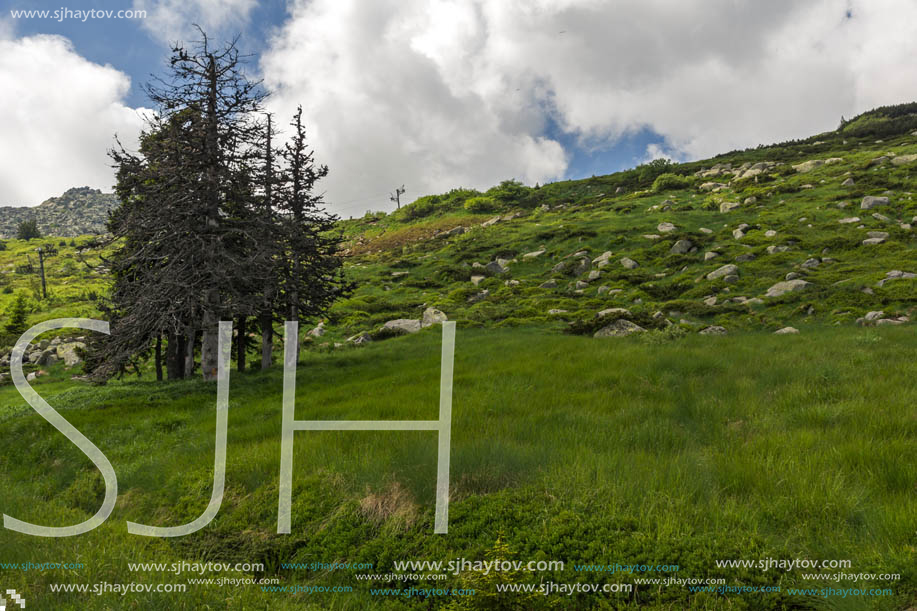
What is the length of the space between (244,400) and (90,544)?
912cm

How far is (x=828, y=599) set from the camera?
3.22 m

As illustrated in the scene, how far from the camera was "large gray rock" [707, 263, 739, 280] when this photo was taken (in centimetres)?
2600

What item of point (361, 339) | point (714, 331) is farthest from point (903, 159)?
point (361, 339)

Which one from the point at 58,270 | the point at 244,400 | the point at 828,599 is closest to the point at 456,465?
the point at 828,599

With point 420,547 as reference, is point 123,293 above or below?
above

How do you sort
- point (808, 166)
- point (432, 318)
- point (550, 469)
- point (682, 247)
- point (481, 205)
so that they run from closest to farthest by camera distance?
point (550, 469) < point (432, 318) < point (682, 247) < point (808, 166) < point (481, 205)

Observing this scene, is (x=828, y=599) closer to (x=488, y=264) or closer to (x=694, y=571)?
(x=694, y=571)

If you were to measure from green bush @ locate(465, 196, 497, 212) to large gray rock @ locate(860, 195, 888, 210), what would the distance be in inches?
1978

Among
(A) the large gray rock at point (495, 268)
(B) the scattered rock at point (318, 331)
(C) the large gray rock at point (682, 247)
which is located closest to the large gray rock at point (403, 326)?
(B) the scattered rock at point (318, 331)

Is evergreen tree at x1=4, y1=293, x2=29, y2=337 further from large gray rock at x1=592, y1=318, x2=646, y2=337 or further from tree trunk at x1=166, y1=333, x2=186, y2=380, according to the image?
large gray rock at x1=592, y1=318, x2=646, y2=337

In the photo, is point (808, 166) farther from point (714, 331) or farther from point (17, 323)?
point (17, 323)

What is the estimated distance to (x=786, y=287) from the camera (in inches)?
866

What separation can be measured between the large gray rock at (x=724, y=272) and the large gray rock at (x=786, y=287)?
3.64m

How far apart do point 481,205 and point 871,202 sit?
52515mm
